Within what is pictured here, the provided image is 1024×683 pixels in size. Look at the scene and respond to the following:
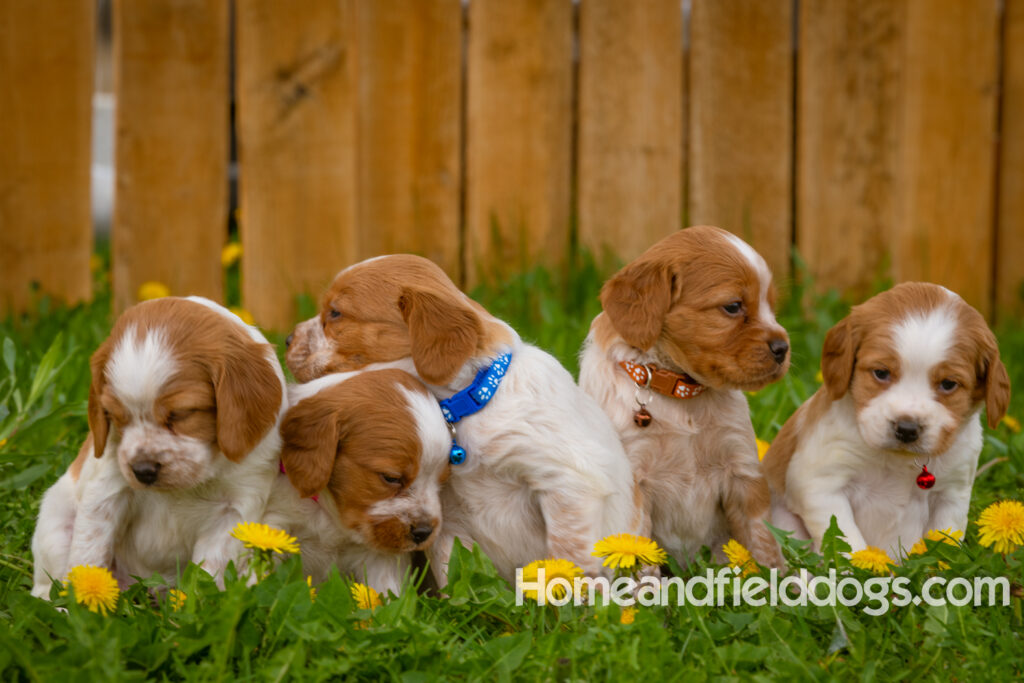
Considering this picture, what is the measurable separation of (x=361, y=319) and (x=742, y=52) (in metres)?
4.03

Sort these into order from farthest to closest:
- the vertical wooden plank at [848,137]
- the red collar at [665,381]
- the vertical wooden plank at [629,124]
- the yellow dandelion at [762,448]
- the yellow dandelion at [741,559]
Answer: the vertical wooden plank at [848,137] < the vertical wooden plank at [629,124] < the yellow dandelion at [762,448] < the red collar at [665,381] < the yellow dandelion at [741,559]

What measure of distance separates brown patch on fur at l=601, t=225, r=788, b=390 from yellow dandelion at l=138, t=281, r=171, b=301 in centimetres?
347

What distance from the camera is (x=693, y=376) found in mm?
4262

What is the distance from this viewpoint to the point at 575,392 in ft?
13.6

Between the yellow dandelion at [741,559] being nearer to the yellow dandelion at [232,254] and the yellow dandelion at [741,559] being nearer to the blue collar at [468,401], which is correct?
the blue collar at [468,401]

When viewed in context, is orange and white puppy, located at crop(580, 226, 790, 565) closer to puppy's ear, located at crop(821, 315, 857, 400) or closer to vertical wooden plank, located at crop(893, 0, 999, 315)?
puppy's ear, located at crop(821, 315, 857, 400)

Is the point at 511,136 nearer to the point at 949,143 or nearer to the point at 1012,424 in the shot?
the point at 949,143

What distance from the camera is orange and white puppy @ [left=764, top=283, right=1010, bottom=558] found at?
404cm

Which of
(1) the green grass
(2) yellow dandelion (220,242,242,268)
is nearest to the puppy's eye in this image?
(1) the green grass

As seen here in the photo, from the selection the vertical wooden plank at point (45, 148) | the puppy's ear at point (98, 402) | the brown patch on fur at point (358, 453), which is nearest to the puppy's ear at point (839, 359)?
the brown patch on fur at point (358, 453)

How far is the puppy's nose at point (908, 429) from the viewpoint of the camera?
399cm

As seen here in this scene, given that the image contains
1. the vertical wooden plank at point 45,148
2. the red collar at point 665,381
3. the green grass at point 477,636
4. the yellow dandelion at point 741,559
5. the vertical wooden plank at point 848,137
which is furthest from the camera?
the vertical wooden plank at point 848,137

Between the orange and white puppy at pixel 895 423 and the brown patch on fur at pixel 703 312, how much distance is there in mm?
320

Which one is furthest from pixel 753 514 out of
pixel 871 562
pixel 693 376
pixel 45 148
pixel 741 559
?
pixel 45 148
